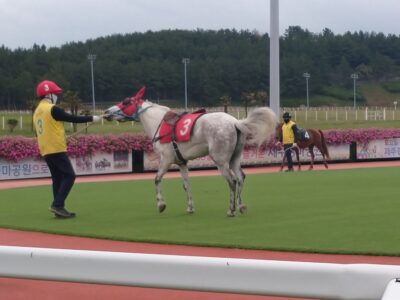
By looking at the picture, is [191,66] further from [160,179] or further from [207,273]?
[207,273]

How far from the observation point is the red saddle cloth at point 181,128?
10914 millimetres

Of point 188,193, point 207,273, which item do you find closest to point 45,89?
point 188,193

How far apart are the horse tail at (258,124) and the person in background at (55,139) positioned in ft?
6.79

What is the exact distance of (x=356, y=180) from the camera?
1716 centimetres

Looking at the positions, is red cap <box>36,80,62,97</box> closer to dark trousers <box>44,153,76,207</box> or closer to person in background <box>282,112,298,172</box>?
dark trousers <box>44,153,76,207</box>

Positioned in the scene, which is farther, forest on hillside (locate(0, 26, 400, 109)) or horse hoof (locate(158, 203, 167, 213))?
forest on hillside (locate(0, 26, 400, 109))

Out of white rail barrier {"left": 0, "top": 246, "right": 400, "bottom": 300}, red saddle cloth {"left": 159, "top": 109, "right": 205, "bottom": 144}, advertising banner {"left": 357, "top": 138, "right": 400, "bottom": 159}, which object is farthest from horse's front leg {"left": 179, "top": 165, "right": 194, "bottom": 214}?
advertising banner {"left": 357, "top": 138, "right": 400, "bottom": 159}

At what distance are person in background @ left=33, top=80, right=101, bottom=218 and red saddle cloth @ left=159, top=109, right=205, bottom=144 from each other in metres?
0.94

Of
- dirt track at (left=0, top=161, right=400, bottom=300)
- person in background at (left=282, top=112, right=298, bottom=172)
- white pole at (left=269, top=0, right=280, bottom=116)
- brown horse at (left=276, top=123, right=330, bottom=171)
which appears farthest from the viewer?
white pole at (left=269, top=0, right=280, bottom=116)

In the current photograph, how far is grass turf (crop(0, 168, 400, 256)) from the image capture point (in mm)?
8531

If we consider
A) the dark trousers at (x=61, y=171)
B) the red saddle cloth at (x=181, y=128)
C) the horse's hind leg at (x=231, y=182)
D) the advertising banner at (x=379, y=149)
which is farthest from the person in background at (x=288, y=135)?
the dark trousers at (x=61, y=171)

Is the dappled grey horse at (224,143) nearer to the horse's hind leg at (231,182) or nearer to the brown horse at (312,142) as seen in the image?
the horse's hind leg at (231,182)

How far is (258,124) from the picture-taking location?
10.8 m

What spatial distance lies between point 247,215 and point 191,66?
6189 centimetres
